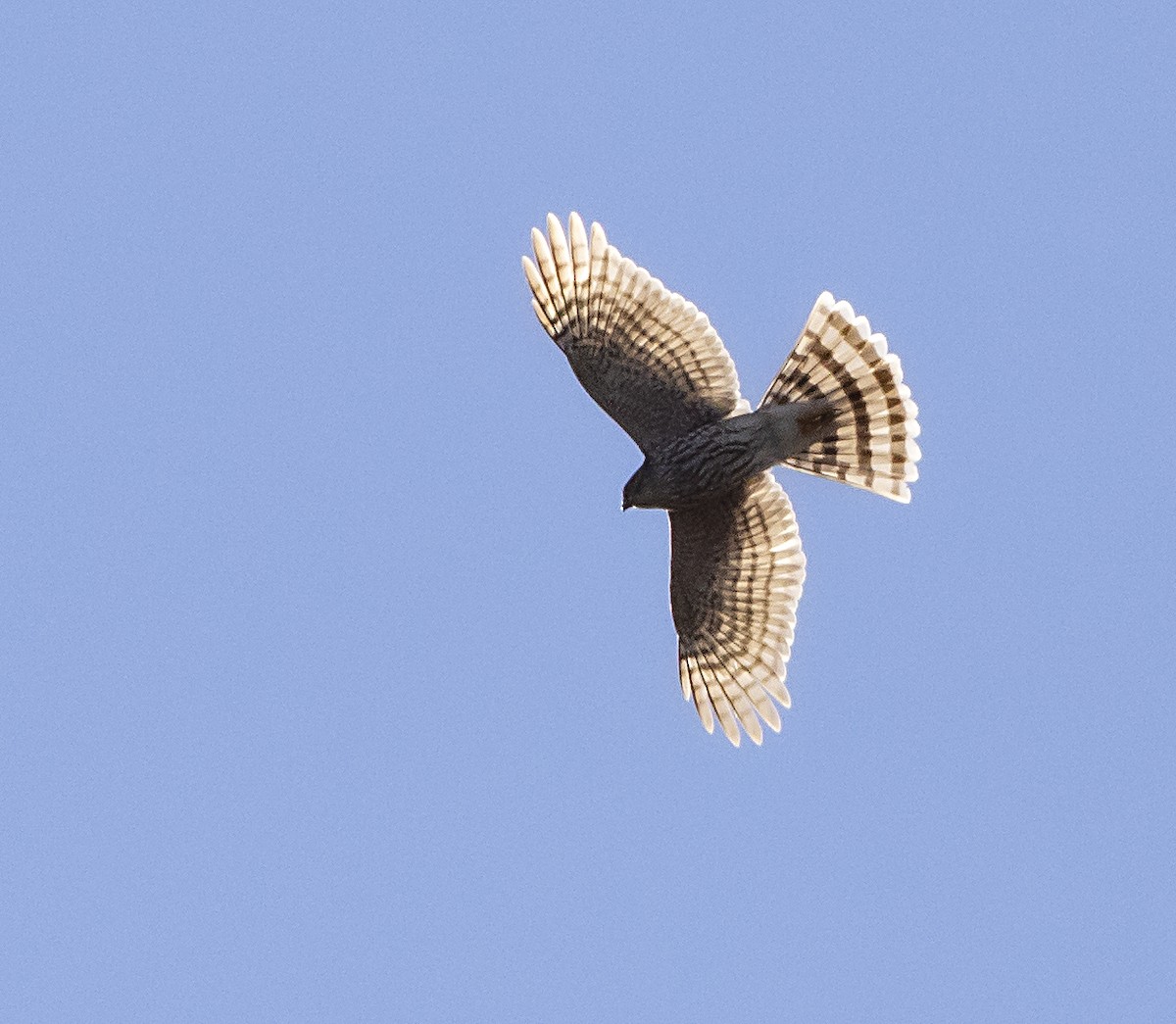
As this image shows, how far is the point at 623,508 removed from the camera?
17.4m

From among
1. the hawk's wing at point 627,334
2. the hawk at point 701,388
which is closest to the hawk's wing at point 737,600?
the hawk at point 701,388

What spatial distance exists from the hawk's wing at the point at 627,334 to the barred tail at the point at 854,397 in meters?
0.52

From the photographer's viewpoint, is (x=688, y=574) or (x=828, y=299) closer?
(x=828, y=299)

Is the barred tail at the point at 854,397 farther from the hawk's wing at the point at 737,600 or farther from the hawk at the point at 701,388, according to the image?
the hawk's wing at the point at 737,600

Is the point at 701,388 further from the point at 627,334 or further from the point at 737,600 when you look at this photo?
the point at 737,600

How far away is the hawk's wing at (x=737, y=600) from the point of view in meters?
17.9

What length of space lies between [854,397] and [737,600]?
2.04 metres

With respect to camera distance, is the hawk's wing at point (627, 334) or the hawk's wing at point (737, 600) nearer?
the hawk's wing at point (627, 334)

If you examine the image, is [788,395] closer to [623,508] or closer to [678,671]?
[623,508]

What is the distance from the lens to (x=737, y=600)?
60.1 feet

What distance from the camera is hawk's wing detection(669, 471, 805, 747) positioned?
58.9ft

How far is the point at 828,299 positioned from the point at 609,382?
1705 mm

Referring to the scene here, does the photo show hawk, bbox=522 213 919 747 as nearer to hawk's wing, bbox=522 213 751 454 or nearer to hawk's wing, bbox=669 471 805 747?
hawk's wing, bbox=522 213 751 454

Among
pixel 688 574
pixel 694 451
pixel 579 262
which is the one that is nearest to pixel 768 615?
pixel 688 574
